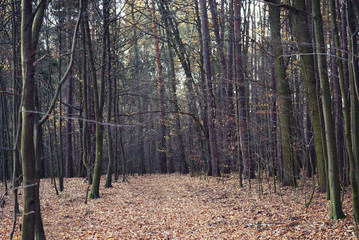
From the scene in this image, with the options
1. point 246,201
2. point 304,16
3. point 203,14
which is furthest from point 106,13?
point 246,201

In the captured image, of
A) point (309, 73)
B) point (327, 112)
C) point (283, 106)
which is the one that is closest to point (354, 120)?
point (327, 112)

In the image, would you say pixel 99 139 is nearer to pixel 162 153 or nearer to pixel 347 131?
pixel 347 131

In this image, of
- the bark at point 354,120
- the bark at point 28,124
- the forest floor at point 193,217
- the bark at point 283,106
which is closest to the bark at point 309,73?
the forest floor at point 193,217

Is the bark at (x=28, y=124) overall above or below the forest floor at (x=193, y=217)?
above

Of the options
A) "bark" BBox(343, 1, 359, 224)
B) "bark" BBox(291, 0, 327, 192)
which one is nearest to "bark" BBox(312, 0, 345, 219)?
"bark" BBox(343, 1, 359, 224)

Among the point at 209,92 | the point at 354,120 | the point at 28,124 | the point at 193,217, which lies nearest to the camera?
the point at 28,124

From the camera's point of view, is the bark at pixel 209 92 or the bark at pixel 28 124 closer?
the bark at pixel 28 124

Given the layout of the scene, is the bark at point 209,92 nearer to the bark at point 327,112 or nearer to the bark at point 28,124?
the bark at point 327,112

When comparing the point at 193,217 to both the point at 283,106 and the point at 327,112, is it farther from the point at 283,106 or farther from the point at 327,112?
the point at 283,106

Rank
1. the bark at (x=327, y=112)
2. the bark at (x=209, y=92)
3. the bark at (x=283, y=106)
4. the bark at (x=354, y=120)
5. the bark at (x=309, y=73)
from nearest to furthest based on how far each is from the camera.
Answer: the bark at (x=354, y=120), the bark at (x=327, y=112), the bark at (x=309, y=73), the bark at (x=283, y=106), the bark at (x=209, y=92)

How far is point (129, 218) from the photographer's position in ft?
26.9

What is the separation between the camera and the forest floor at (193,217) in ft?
20.1

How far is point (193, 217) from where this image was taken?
8.02m

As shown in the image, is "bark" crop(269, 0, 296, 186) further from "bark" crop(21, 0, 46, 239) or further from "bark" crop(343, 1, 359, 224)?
"bark" crop(21, 0, 46, 239)
